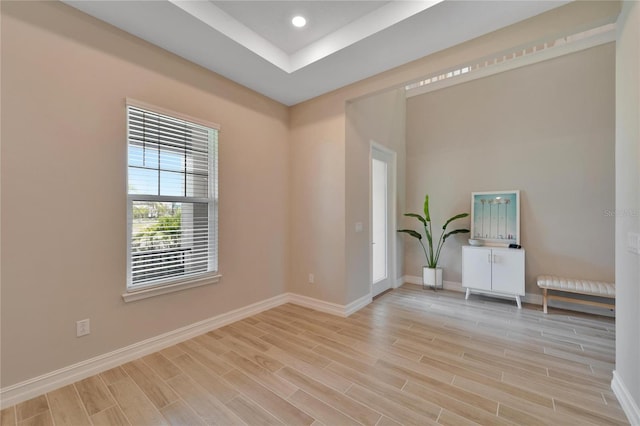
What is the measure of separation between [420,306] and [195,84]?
12.7ft

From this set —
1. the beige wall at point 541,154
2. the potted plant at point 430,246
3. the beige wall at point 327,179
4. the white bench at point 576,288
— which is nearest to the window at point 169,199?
the beige wall at point 327,179

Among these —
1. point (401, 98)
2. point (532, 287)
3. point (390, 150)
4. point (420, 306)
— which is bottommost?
point (420, 306)

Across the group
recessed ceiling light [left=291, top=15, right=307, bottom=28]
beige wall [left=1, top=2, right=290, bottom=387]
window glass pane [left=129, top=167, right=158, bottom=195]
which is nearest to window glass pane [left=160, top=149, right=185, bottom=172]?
window glass pane [left=129, top=167, right=158, bottom=195]

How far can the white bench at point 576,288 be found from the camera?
3.08m

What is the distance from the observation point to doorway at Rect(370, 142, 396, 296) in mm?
4069

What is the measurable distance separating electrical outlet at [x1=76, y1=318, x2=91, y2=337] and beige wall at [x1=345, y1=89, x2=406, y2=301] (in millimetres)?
2542

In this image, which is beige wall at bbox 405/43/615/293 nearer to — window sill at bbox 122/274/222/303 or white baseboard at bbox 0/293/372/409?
white baseboard at bbox 0/293/372/409

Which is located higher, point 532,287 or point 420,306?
point 532,287

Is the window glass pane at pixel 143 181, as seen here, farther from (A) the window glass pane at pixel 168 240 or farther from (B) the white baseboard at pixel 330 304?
(B) the white baseboard at pixel 330 304

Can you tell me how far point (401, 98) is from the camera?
4730mm

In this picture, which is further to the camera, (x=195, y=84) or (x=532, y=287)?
(x=532, y=287)

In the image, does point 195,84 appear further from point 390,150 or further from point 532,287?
point 532,287

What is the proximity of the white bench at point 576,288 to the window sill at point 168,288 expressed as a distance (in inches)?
160

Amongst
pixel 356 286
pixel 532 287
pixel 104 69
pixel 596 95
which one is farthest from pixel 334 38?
pixel 532 287
